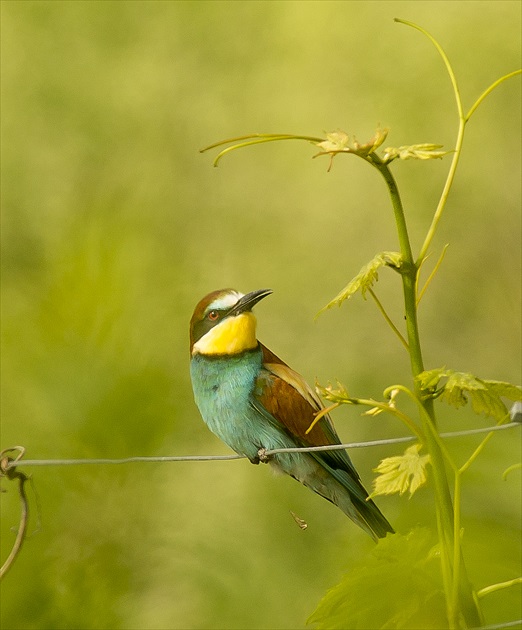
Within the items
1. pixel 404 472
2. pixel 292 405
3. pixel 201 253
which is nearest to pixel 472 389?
pixel 404 472

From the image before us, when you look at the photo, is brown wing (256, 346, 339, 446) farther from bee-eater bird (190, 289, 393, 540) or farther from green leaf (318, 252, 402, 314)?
green leaf (318, 252, 402, 314)

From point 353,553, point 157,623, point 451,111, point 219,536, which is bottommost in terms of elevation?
point 157,623

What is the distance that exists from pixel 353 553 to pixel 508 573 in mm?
193

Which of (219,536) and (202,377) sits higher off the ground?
(202,377)

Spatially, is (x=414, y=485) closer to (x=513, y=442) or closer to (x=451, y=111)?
(x=513, y=442)

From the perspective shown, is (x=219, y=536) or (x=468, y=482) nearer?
(x=468, y=482)

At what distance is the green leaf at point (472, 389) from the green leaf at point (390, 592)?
0.12 meters

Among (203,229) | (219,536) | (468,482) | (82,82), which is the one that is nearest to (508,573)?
(468,482)

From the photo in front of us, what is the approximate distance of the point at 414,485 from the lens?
2.94 ft

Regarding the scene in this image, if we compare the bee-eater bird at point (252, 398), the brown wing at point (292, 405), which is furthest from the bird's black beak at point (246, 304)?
the brown wing at point (292, 405)

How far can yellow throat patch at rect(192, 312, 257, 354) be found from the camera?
172 cm

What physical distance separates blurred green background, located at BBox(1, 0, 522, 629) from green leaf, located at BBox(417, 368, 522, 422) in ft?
0.91

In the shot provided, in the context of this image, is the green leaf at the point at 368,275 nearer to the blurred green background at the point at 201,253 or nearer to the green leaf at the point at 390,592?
the green leaf at the point at 390,592

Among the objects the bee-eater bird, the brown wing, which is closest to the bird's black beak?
the bee-eater bird
